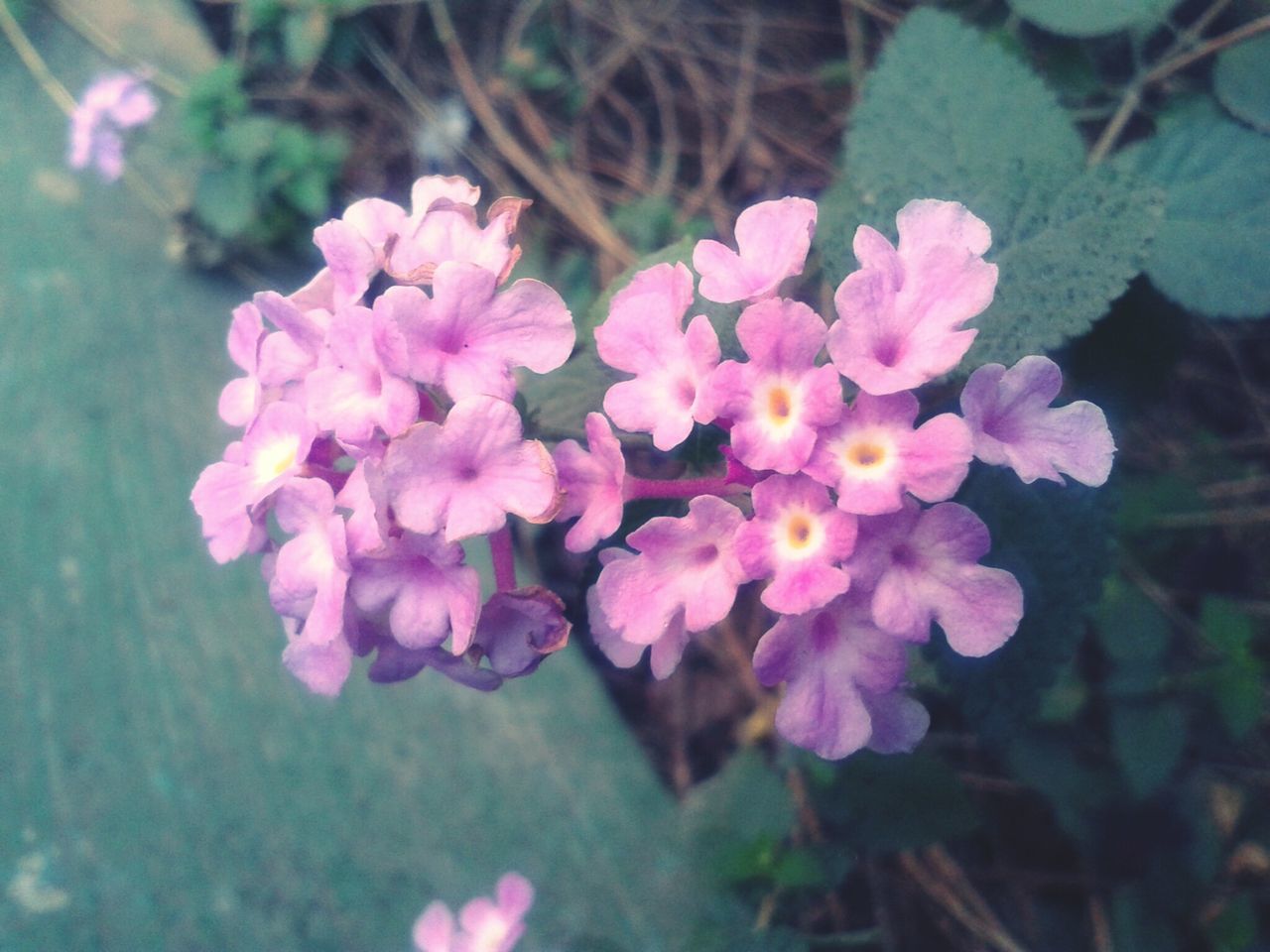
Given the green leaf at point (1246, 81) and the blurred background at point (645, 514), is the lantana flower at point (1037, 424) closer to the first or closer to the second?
the blurred background at point (645, 514)

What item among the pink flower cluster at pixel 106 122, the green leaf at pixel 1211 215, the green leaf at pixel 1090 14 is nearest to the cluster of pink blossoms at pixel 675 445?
the green leaf at pixel 1211 215

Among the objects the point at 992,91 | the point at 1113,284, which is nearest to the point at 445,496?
the point at 1113,284

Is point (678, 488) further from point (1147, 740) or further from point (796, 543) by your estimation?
point (1147, 740)

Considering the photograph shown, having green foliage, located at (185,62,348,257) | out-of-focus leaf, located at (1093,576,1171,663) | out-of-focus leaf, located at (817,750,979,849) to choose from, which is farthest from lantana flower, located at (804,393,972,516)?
green foliage, located at (185,62,348,257)

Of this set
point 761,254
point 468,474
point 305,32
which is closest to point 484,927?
point 468,474

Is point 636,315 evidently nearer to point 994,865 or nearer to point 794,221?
point 794,221
